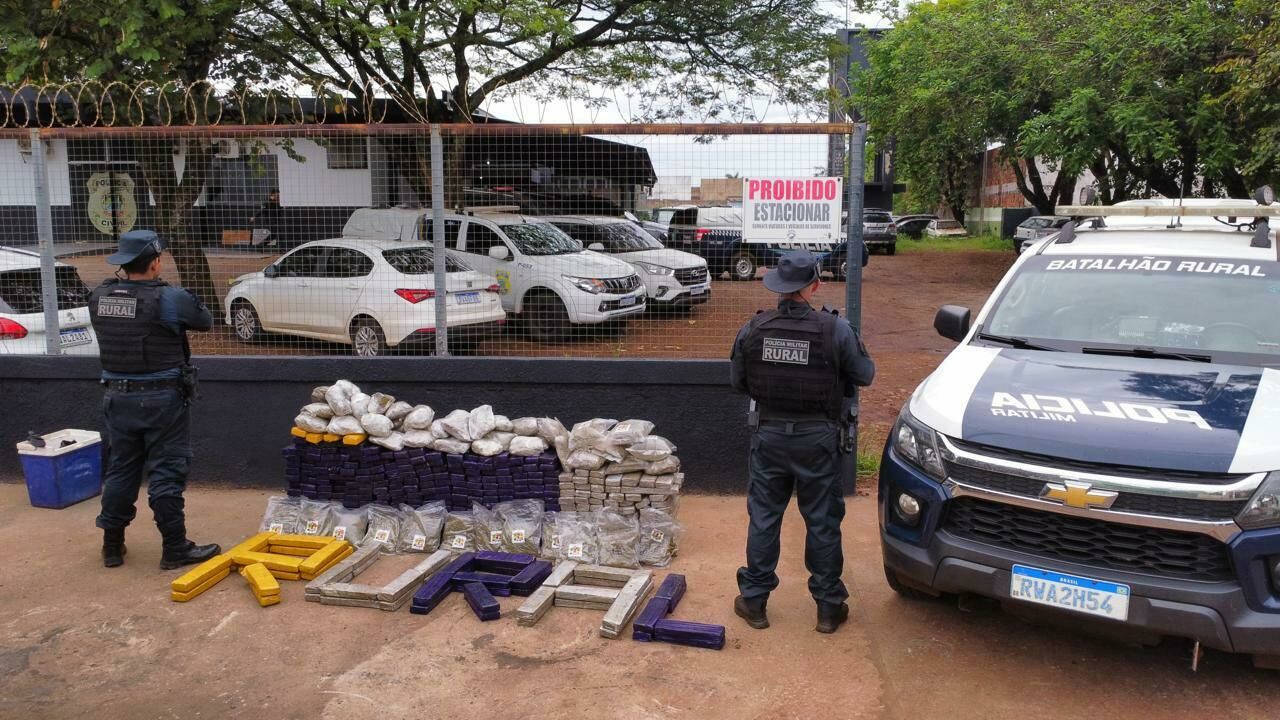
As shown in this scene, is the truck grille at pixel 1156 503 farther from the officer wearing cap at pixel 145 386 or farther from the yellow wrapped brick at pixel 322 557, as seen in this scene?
the officer wearing cap at pixel 145 386

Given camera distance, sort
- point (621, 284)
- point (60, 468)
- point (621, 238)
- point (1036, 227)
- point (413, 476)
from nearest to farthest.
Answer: point (413, 476) < point (60, 468) < point (621, 284) < point (621, 238) < point (1036, 227)

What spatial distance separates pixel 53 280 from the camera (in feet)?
23.1

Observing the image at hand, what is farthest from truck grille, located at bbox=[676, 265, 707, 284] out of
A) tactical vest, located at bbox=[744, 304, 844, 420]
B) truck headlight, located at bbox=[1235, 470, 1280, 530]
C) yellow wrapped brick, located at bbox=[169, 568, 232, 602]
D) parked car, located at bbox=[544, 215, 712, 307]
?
truck headlight, located at bbox=[1235, 470, 1280, 530]

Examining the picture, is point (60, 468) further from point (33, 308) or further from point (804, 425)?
point (804, 425)

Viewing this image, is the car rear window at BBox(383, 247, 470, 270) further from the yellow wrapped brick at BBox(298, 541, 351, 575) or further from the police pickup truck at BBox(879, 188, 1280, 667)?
the police pickup truck at BBox(879, 188, 1280, 667)

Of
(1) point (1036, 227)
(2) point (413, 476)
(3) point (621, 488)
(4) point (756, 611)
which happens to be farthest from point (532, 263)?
(1) point (1036, 227)

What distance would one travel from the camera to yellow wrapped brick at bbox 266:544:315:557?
557 cm

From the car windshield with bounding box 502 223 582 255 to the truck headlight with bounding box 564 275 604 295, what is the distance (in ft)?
1.58

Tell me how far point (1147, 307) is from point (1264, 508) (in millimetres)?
1537

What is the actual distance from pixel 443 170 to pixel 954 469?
420cm

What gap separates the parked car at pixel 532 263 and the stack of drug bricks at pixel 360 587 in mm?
2160

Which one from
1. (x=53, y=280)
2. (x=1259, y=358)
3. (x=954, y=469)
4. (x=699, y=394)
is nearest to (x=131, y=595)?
(x=53, y=280)

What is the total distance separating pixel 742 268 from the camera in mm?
6414

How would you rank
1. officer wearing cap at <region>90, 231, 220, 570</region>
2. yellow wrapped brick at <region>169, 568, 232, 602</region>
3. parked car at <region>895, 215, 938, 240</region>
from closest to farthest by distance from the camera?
yellow wrapped brick at <region>169, 568, 232, 602</region>
officer wearing cap at <region>90, 231, 220, 570</region>
parked car at <region>895, 215, 938, 240</region>
